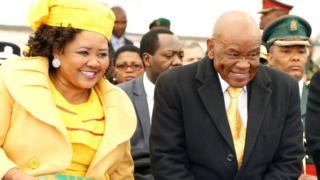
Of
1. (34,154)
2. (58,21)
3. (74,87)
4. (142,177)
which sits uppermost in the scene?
(58,21)

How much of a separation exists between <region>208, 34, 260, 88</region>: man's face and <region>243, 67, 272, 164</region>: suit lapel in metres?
0.15

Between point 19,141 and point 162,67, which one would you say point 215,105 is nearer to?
point 19,141

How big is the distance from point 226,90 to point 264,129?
0.35 m

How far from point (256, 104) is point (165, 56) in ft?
9.39

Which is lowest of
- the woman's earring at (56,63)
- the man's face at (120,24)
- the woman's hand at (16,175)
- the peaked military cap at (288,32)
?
the woman's hand at (16,175)

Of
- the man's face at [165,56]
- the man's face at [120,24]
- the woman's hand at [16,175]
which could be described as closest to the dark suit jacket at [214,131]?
the woman's hand at [16,175]

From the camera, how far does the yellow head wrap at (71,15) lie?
203 inches

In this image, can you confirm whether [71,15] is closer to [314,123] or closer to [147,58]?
[314,123]

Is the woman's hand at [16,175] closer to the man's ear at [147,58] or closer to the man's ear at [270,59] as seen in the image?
the man's ear at [270,59]

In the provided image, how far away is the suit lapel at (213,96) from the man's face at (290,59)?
6.78ft

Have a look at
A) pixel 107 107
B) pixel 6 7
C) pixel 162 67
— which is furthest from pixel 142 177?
pixel 6 7

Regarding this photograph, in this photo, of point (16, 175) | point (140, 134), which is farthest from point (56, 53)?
point (140, 134)

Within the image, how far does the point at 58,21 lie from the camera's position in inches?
204

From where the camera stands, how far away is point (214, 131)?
5.27 m
